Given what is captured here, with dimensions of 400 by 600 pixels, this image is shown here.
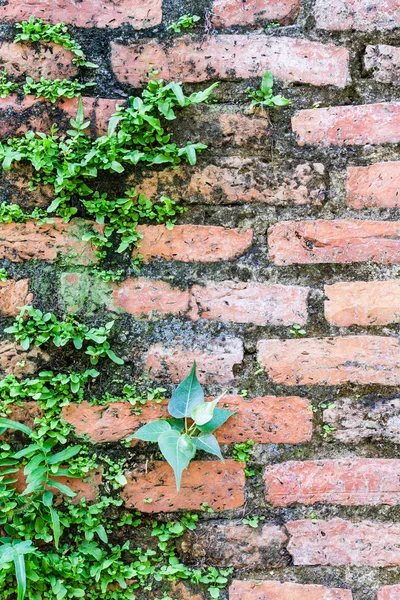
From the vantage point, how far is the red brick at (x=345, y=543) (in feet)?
3.62

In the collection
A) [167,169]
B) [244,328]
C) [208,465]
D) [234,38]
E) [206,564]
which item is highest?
[234,38]

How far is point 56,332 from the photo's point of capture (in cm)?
113

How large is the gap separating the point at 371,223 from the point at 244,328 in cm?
34

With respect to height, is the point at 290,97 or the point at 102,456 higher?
the point at 290,97

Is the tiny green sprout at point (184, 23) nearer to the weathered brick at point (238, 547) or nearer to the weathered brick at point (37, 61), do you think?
the weathered brick at point (37, 61)

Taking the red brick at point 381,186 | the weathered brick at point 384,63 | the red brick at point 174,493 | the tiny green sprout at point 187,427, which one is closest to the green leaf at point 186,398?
the tiny green sprout at point 187,427

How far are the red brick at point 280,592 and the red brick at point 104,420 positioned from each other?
0.36 m

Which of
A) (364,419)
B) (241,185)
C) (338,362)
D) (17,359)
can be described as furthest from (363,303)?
(17,359)

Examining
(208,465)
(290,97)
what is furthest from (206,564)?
(290,97)

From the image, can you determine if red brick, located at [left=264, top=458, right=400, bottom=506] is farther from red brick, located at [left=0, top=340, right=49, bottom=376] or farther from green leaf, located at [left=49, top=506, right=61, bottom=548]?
red brick, located at [left=0, top=340, right=49, bottom=376]

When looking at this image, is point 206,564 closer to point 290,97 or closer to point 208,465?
point 208,465

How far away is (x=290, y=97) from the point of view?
3.89 feet

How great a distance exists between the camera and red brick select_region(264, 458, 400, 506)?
111cm

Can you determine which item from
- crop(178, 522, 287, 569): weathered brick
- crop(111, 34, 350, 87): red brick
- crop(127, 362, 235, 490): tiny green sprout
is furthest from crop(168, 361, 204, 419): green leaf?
crop(111, 34, 350, 87): red brick
